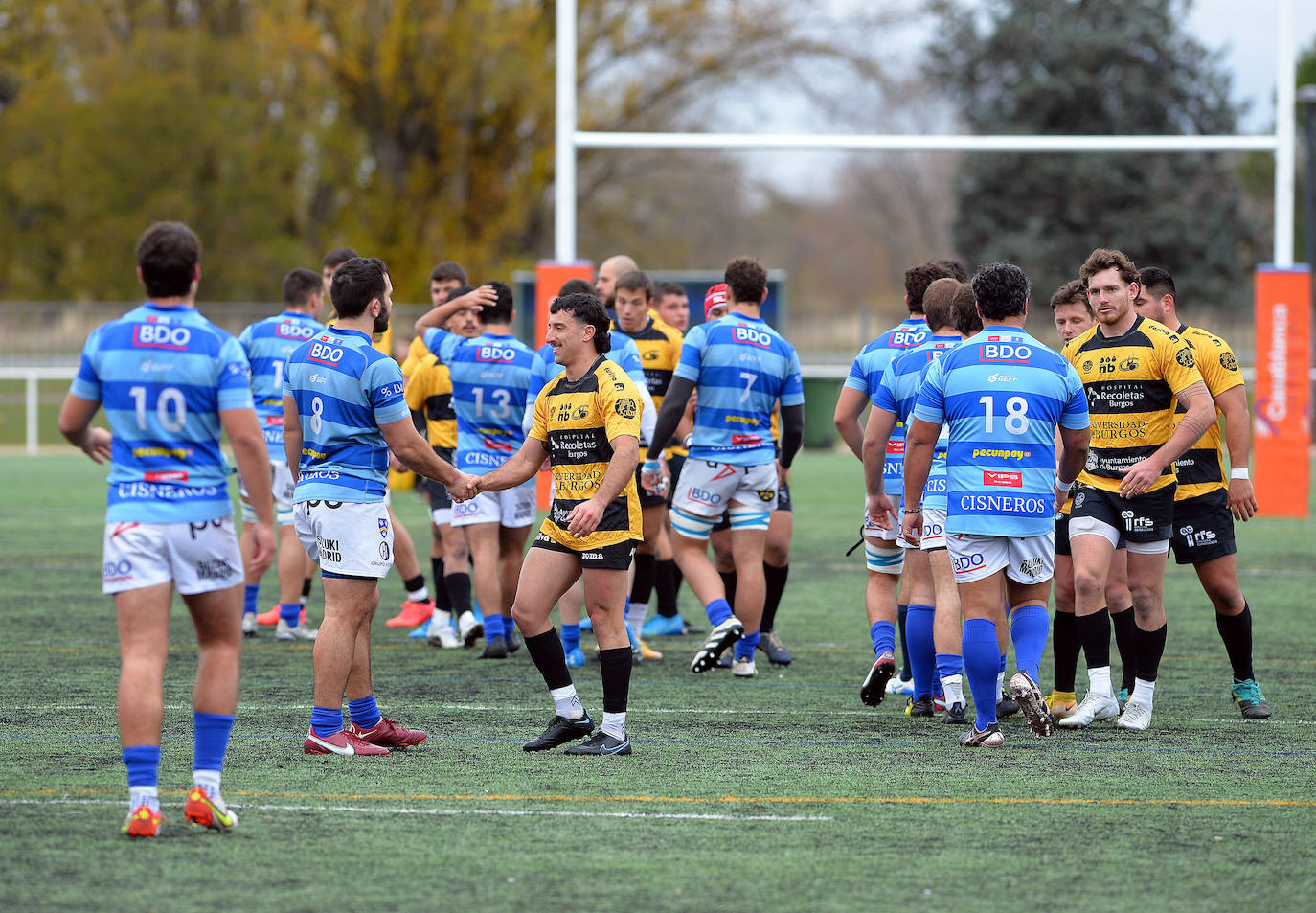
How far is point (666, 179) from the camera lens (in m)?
38.1

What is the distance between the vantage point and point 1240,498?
680 centimetres

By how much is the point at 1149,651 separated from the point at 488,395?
12.1 feet

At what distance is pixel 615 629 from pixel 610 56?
89.7ft

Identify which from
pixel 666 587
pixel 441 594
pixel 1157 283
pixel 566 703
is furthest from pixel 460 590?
pixel 1157 283

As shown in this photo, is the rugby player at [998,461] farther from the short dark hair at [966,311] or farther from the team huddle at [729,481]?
the short dark hair at [966,311]

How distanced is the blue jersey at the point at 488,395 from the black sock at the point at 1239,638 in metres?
→ 3.77

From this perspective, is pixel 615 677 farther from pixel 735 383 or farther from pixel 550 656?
pixel 735 383

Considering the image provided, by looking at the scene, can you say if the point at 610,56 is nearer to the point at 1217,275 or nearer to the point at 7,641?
the point at 1217,275

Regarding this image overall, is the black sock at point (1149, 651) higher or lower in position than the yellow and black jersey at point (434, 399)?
lower

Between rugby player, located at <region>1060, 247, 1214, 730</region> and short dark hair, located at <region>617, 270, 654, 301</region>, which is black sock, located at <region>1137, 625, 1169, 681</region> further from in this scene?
short dark hair, located at <region>617, 270, 654, 301</region>

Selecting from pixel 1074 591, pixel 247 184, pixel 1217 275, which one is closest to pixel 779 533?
pixel 1074 591

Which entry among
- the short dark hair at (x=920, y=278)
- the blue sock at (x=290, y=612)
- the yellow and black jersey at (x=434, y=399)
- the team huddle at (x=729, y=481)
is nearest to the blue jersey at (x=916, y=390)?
the team huddle at (x=729, y=481)

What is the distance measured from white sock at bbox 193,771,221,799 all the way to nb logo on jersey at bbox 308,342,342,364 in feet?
5.70

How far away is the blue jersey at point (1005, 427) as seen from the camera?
596 cm
